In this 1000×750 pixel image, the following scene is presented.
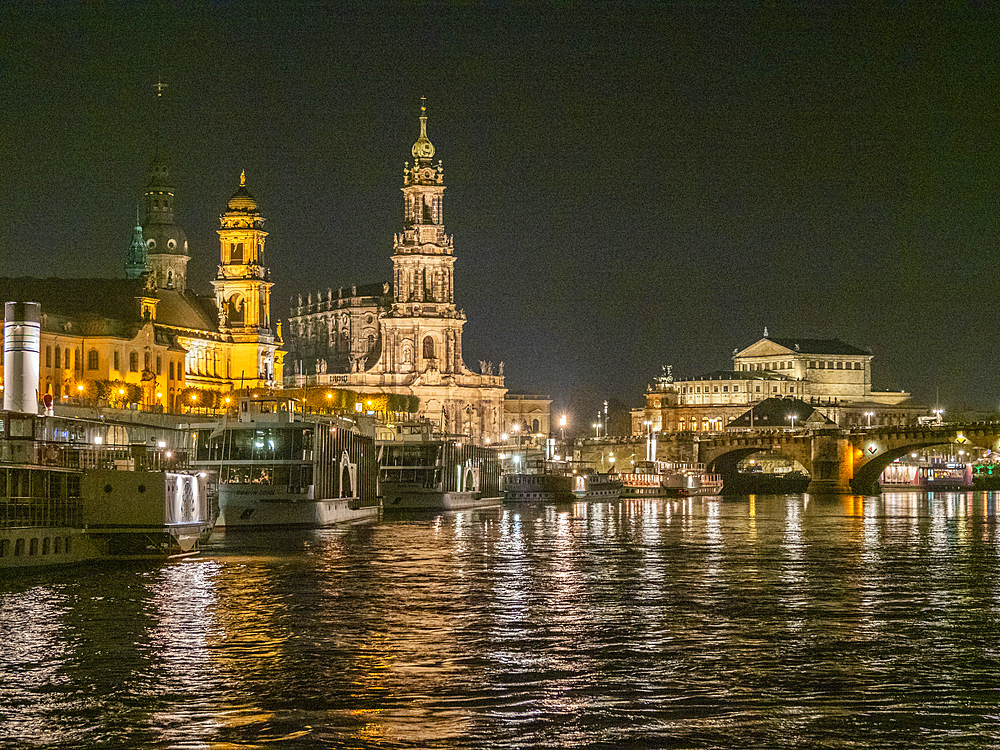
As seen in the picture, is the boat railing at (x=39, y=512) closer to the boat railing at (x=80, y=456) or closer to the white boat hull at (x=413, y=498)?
the boat railing at (x=80, y=456)

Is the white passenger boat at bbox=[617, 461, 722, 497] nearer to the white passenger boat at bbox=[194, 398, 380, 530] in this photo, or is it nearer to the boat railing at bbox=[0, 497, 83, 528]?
the white passenger boat at bbox=[194, 398, 380, 530]

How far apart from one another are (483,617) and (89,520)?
18.6 m

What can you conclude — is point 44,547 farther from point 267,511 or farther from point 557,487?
point 557,487

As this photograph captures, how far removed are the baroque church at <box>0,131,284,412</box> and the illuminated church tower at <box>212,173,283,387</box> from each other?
0.11 m

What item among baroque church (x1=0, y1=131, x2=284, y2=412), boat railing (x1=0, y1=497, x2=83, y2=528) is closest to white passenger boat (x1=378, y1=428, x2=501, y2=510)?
baroque church (x1=0, y1=131, x2=284, y2=412)

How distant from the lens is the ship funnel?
69688mm

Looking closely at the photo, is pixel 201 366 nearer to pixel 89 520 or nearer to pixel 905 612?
pixel 89 520

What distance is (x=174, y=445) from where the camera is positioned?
101250 mm

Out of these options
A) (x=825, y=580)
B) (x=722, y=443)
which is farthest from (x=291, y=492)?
(x=722, y=443)

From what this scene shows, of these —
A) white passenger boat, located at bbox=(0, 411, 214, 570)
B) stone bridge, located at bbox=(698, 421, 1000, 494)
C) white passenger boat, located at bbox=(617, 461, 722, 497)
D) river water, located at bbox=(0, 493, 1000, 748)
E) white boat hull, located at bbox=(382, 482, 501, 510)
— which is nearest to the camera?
river water, located at bbox=(0, 493, 1000, 748)

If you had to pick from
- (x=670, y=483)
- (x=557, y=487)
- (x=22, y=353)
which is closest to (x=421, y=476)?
(x=557, y=487)

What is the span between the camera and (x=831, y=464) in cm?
17850

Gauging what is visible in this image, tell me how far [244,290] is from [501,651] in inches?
5752

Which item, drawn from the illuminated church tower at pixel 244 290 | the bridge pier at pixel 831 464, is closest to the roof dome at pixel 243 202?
the illuminated church tower at pixel 244 290
